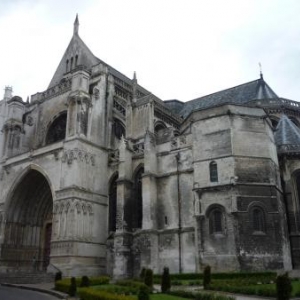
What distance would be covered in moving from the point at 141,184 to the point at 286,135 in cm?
1086

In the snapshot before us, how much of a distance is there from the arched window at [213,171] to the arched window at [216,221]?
6.08 feet

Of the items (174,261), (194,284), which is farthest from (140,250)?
(194,284)

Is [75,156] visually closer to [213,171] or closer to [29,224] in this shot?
[29,224]


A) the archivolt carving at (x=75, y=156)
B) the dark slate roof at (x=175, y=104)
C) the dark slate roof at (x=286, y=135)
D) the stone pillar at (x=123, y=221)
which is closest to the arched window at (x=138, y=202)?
the stone pillar at (x=123, y=221)

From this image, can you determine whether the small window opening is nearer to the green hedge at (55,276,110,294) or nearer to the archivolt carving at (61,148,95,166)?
the green hedge at (55,276,110,294)

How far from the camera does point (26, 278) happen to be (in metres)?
23.2

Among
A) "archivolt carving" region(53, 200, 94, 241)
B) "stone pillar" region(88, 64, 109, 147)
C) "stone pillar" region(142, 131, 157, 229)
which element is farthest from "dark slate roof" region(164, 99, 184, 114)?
"archivolt carving" region(53, 200, 94, 241)

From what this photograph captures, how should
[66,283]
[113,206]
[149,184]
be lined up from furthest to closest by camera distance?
[113,206] → [149,184] → [66,283]

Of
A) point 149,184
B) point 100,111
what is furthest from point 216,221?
point 100,111

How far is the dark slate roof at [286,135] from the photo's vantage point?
2640 centimetres

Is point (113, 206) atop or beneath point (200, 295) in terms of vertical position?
atop

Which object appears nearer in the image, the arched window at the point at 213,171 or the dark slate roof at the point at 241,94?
the arched window at the point at 213,171

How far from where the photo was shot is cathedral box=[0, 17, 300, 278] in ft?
71.7

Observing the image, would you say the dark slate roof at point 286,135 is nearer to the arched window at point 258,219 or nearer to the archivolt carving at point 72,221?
the arched window at point 258,219
